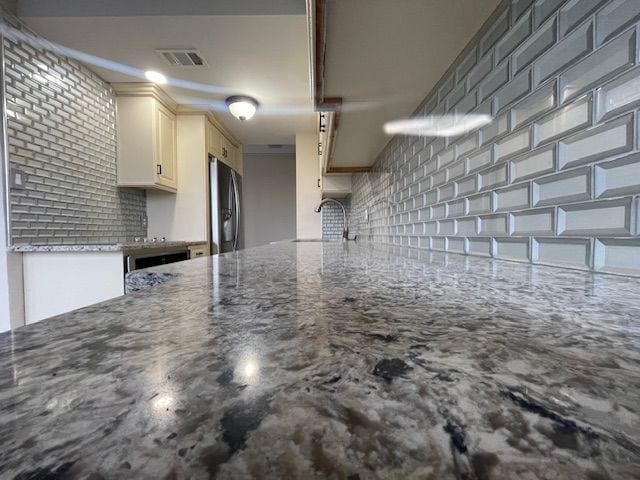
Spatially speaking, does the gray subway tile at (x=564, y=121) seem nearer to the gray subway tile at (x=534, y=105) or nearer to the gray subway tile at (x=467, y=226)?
the gray subway tile at (x=534, y=105)

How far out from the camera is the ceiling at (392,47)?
72 cm

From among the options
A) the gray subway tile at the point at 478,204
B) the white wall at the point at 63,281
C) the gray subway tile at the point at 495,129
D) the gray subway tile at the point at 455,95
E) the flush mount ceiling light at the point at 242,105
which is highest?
the flush mount ceiling light at the point at 242,105

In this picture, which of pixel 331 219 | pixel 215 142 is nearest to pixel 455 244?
pixel 331 219

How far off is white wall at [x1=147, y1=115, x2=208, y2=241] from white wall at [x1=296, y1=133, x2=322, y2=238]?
113cm

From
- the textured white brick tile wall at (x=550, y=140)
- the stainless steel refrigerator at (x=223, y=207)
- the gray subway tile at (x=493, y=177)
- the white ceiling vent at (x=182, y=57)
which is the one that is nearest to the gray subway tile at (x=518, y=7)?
the textured white brick tile wall at (x=550, y=140)

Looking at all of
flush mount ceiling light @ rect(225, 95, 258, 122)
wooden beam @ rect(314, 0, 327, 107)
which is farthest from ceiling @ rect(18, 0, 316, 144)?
wooden beam @ rect(314, 0, 327, 107)

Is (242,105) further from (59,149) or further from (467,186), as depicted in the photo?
(467,186)

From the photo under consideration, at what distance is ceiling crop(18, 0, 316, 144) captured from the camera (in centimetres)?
177

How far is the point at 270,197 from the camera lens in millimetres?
5957

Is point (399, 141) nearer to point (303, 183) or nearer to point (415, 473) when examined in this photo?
point (415, 473)

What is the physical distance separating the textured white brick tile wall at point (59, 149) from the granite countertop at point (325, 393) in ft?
7.06

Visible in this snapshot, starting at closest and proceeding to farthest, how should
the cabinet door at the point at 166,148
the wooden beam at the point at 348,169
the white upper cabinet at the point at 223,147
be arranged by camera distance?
the wooden beam at the point at 348,169, the cabinet door at the point at 166,148, the white upper cabinet at the point at 223,147

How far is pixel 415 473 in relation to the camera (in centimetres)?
10

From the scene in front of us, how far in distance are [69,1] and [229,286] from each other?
7.67ft
